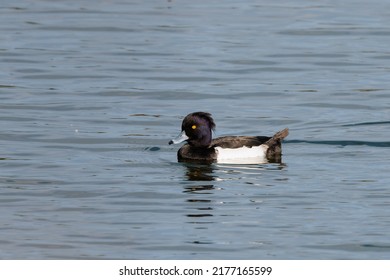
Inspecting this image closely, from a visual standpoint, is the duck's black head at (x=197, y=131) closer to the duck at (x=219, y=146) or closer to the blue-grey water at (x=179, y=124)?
the duck at (x=219, y=146)

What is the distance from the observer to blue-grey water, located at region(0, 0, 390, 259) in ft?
41.4

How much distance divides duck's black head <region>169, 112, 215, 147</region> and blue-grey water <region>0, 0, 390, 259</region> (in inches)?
14.1

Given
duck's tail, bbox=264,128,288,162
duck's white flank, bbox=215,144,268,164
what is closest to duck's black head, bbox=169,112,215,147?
duck's white flank, bbox=215,144,268,164

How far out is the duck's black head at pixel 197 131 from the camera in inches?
674

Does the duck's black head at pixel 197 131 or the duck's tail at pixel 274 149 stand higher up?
the duck's black head at pixel 197 131

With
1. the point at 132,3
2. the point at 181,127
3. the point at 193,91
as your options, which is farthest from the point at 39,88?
the point at 132,3

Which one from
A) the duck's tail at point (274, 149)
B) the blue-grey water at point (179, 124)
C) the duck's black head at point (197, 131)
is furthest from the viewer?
the duck's black head at point (197, 131)

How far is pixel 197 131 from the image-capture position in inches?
674

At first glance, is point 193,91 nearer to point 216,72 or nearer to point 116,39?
point 216,72

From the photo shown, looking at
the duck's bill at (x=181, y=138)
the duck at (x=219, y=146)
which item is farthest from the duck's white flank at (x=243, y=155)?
the duck's bill at (x=181, y=138)

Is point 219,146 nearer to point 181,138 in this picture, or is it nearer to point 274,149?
point 181,138

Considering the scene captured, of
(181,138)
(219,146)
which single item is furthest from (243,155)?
(181,138)

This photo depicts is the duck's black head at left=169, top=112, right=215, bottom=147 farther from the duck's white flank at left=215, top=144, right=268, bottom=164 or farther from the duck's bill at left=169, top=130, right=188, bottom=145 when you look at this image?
the duck's white flank at left=215, top=144, right=268, bottom=164

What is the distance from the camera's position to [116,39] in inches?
1033
